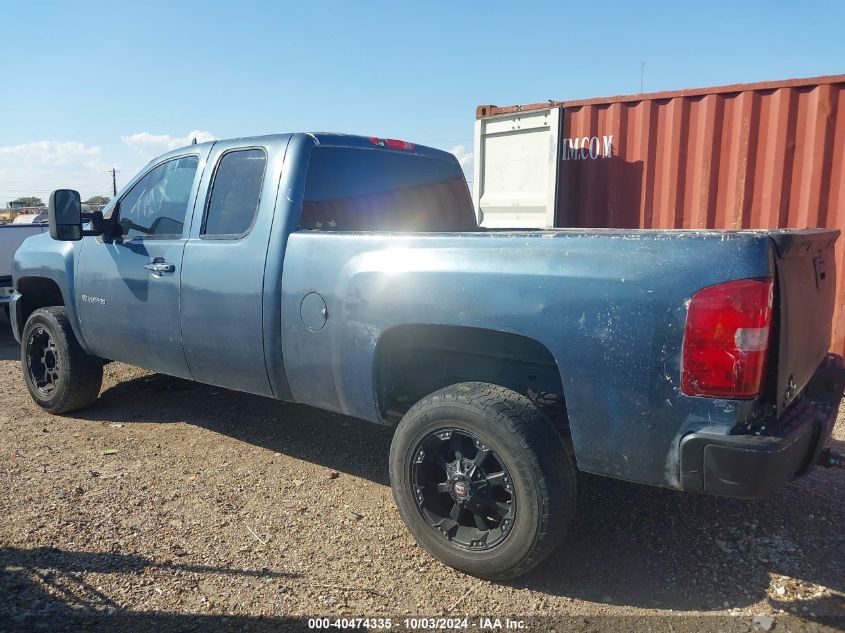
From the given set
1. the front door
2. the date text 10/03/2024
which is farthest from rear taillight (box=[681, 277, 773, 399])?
the front door

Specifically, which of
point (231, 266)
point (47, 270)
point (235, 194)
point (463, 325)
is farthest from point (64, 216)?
point (463, 325)

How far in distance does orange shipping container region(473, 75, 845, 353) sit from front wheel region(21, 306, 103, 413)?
4.57 meters

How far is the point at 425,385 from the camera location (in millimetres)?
3424

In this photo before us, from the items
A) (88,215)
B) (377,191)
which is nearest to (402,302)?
(377,191)

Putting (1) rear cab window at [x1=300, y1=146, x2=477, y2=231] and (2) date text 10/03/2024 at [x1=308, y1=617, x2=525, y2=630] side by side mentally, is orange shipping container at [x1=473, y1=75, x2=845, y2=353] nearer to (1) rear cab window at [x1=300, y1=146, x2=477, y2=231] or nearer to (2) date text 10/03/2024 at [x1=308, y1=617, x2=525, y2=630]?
(1) rear cab window at [x1=300, y1=146, x2=477, y2=231]

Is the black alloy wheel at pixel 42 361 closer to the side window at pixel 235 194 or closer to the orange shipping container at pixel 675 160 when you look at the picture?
the side window at pixel 235 194

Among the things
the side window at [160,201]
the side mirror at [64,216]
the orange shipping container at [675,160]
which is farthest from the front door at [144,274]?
the orange shipping container at [675,160]

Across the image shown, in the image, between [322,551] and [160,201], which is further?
[160,201]

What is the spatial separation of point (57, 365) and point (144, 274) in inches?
54.9

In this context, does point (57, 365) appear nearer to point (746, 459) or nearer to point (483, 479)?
point (483, 479)

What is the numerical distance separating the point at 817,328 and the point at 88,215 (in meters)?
4.36

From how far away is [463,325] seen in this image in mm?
2814

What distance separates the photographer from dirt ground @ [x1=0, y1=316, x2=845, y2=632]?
273 cm

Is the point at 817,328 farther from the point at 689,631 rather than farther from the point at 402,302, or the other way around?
the point at 402,302
